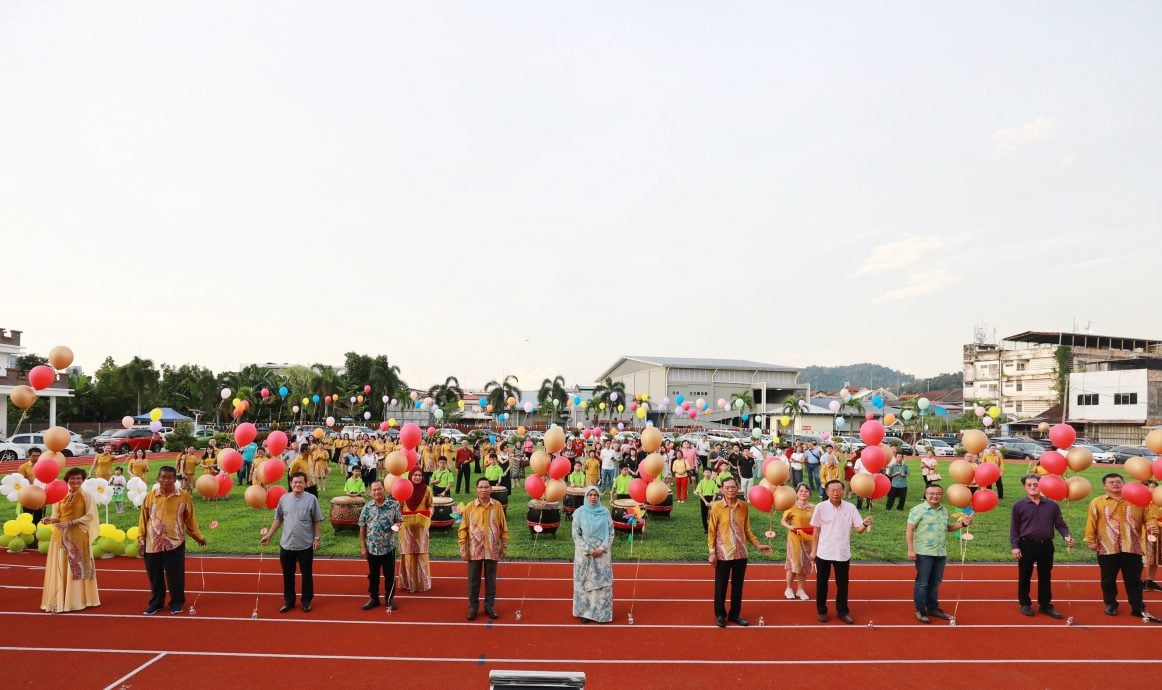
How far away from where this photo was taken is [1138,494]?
8.02 meters

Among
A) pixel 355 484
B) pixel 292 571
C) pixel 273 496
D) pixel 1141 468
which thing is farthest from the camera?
pixel 355 484

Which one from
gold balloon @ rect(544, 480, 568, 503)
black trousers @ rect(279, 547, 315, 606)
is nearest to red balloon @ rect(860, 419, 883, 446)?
gold balloon @ rect(544, 480, 568, 503)

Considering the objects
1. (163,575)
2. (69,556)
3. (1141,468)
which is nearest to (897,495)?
(1141,468)

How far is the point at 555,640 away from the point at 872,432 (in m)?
5.04

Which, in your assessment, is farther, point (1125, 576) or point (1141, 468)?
point (1141, 468)

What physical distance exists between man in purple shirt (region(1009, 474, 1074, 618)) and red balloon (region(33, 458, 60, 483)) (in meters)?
11.2

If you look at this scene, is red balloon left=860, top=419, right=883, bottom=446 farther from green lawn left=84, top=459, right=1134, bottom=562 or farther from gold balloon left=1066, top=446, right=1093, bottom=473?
green lawn left=84, top=459, right=1134, bottom=562

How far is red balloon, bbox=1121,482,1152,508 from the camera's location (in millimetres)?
8016

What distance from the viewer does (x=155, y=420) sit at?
65.0ft

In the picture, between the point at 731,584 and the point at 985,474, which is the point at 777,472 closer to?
the point at 731,584

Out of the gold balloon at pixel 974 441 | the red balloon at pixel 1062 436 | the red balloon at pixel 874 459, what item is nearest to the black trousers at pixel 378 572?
the red balloon at pixel 874 459

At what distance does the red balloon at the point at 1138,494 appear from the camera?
802cm

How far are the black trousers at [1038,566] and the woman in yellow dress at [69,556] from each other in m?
10.8

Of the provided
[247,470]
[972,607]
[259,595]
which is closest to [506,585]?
[259,595]
